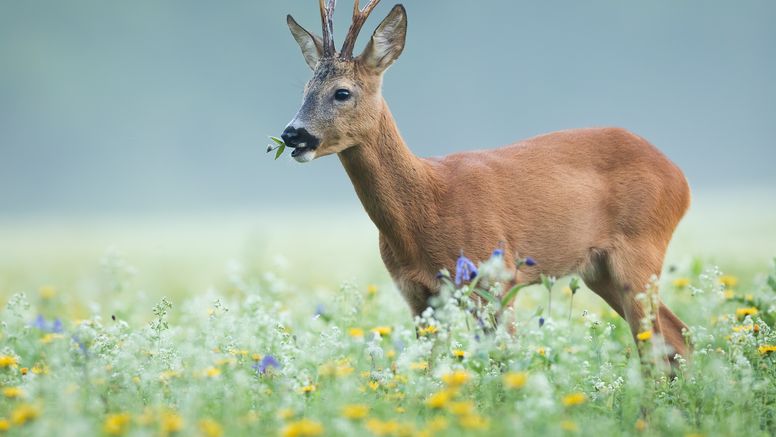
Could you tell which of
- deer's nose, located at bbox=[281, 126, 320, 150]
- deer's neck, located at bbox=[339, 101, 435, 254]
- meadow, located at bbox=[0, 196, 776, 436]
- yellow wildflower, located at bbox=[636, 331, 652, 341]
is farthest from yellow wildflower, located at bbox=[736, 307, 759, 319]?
deer's nose, located at bbox=[281, 126, 320, 150]

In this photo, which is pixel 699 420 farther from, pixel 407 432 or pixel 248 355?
pixel 248 355

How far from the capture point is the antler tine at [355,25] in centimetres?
562

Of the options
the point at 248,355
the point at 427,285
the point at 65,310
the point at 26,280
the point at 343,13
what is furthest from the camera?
the point at 343,13

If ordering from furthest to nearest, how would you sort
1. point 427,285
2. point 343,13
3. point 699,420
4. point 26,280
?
1. point 343,13
2. point 26,280
3. point 427,285
4. point 699,420

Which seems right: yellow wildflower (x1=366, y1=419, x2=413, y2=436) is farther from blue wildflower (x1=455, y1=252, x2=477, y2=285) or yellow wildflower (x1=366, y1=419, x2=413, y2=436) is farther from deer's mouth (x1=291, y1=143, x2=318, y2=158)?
deer's mouth (x1=291, y1=143, x2=318, y2=158)

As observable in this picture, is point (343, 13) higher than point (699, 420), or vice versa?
point (343, 13)

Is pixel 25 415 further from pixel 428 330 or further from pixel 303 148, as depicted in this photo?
pixel 303 148

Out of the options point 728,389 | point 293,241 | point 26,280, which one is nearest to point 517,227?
point 728,389

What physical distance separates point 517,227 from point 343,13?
43.4m

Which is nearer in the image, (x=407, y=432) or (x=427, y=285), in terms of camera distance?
(x=407, y=432)

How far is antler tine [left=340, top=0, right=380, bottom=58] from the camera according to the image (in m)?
5.62

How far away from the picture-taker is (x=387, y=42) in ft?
18.7

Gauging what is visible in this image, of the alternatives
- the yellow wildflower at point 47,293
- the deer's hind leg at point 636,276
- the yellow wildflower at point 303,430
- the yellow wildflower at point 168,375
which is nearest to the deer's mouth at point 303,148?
the yellow wildflower at point 168,375

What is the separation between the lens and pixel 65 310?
7.75 meters
